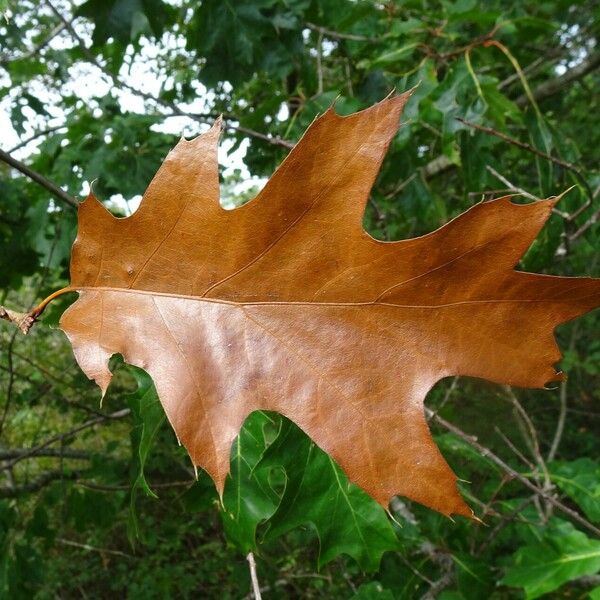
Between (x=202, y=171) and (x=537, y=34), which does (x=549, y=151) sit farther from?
(x=202, y=171)

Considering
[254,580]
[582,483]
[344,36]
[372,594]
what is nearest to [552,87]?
[344,36]

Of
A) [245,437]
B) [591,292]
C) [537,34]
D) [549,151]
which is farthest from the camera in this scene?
[537,34]

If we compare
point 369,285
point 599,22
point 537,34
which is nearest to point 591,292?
point 369,285

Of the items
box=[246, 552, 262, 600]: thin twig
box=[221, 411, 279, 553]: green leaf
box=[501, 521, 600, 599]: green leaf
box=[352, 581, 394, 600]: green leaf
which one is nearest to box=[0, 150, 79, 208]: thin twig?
box=[221, 411, 279, 553]: green leaf

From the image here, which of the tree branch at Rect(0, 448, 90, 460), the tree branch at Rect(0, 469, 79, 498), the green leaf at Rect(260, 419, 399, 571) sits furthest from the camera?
the tree branch at Rect(0, 469, 79, 498)

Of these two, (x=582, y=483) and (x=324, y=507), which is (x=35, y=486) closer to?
(x=324, y=507)

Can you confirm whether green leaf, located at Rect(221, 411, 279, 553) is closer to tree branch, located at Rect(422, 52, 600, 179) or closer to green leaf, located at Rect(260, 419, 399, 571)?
green leaf, located at Rect(260, 419, 399, 571)
